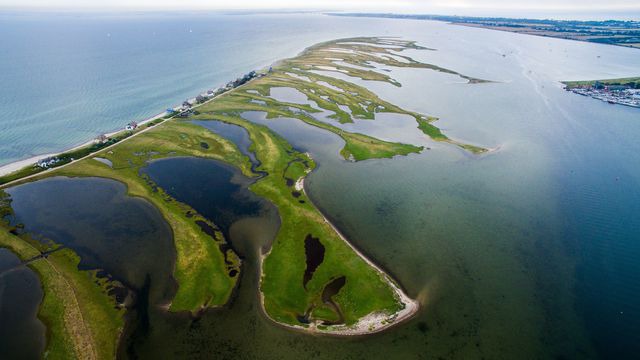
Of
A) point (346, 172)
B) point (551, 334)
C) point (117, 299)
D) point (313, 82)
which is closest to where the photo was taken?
point (551, 334)

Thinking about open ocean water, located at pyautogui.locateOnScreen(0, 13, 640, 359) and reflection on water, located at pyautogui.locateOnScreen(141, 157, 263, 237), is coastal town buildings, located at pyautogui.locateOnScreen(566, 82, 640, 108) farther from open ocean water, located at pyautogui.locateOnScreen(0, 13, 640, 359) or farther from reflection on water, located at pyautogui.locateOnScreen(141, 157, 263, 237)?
reflection on water, located at pyautogui.locateOnScreen(141, 157, 263, 237)

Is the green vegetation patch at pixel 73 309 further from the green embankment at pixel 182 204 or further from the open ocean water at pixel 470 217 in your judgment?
the green embankment at pixel 182 204

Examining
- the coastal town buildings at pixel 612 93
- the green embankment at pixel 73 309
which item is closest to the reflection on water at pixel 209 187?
the green embankment at pixel 73 309

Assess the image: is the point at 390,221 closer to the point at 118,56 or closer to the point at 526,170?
the point at 526,170

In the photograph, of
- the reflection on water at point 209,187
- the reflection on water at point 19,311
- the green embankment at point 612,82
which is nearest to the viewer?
the reflection on water at point 19,311

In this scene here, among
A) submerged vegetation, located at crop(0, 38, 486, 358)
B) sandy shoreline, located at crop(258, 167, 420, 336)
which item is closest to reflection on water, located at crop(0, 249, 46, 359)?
submerged vegetation, located at crop(0, 38, 486, 358)

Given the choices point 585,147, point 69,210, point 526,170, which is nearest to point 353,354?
point 69,210
